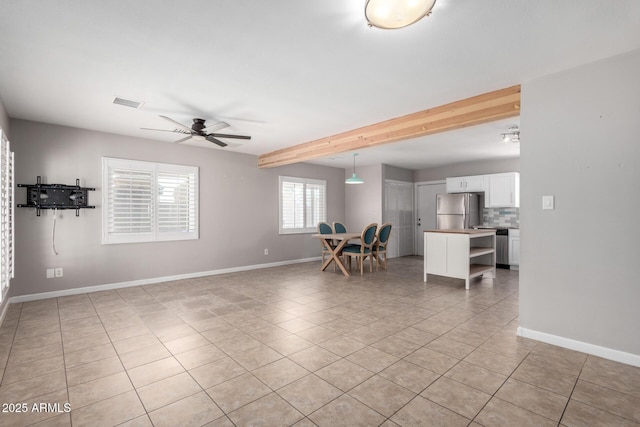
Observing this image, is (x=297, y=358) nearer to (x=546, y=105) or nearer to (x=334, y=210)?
(x=546, y=105)

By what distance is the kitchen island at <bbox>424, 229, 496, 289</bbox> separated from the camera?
4.47m

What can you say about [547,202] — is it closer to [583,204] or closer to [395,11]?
[583,204]

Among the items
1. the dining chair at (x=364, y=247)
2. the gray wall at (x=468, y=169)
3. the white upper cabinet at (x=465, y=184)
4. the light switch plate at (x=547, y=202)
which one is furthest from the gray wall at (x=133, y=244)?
the light switch plate at (x=547, y=202)

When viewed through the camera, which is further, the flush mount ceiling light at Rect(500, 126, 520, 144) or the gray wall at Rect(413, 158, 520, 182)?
the gray wall at Rect(413, 158, 520, 182)

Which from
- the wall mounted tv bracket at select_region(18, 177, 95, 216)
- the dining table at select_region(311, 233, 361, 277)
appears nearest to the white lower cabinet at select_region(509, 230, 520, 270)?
the dining table at select_region(311, 233, 361, 277)

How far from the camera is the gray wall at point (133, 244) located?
12.9ft

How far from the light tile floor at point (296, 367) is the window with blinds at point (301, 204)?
10.1 feet

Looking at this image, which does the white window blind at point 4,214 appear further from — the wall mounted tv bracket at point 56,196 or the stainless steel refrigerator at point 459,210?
the stainless steel refrigerator at point 459,210

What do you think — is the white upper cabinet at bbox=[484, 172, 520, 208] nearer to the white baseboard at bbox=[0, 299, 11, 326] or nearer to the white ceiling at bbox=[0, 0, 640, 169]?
the white ceiling at bbox=[0, 0, 640, 169]

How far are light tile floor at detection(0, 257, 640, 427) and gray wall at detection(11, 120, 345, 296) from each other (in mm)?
651

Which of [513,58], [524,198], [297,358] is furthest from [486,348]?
[513,58]

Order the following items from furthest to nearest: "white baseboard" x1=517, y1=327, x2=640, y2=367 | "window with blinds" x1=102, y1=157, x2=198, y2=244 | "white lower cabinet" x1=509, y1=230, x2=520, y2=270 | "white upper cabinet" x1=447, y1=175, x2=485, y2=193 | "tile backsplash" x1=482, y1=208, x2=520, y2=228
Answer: "white upper cabinet" x1=447, y1=175, x2=485, y2=193 → "tile backsplash" x1=482, y1=208, x2=520, y2=228 → "white lower cabinet" x1=509, y1=230, x2=520, y2=270 → "window with blinds" x1=102, y1=157, x2=198, y2=244 → "white baseboard" x1=517, y1=327, x2=640, y2=367

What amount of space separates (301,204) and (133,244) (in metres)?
3.47

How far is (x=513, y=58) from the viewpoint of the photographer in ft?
7.57
